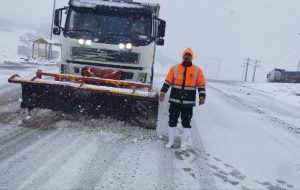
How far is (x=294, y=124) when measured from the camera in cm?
1107

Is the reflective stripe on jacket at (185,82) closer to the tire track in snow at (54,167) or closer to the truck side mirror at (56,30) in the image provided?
the tire track in snow at (54,167)

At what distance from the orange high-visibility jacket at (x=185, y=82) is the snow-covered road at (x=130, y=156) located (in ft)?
2.86

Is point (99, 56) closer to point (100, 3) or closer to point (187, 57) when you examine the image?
point (100, 3)

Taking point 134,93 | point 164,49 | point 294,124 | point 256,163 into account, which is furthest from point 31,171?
point 164,49

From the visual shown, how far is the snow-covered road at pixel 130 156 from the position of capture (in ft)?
15.6

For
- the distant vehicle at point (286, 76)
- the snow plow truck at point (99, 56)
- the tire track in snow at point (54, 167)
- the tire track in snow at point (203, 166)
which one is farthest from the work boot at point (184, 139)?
the distant vehicle at point (286, 76)

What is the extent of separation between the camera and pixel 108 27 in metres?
9.13

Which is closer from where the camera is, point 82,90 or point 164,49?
point 82,90

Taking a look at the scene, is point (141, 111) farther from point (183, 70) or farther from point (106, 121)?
point (183, 70)

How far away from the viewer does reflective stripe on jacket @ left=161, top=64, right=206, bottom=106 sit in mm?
6523

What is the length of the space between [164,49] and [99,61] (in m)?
167

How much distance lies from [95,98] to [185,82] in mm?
1939

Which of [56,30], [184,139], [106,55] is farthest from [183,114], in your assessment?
[56,30]

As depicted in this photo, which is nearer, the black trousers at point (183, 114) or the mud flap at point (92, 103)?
the black trousers at point (183, 114)
